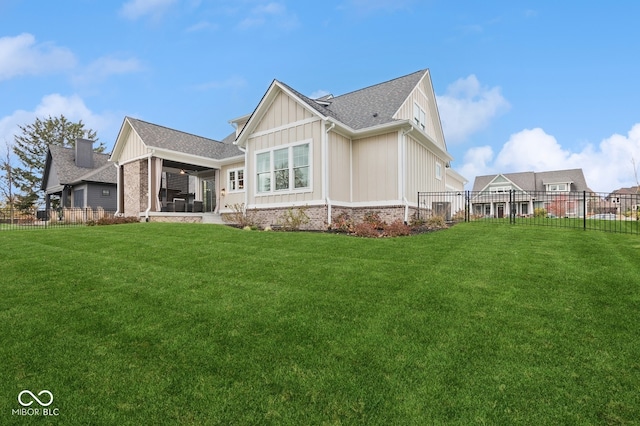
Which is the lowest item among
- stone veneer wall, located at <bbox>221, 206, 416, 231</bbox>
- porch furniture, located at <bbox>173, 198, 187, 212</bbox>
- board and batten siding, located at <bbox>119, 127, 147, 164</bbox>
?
stone veneer wall, located at <bbox>221, 206, 416, 231</bbox>

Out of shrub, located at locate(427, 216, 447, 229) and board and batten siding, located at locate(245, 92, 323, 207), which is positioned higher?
board and batten siding, located at locate(245, 92, 323, 207)

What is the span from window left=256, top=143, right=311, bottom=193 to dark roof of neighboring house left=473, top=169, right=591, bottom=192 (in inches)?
1664

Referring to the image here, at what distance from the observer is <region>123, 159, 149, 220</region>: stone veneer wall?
57.0 ft

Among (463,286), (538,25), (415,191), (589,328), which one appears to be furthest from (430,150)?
(589,328)

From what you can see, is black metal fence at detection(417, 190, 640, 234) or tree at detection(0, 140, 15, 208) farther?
tree at detection(0, 140, 15, 208)

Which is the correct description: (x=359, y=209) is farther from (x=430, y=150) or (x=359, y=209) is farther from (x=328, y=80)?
(x=328, y=80)

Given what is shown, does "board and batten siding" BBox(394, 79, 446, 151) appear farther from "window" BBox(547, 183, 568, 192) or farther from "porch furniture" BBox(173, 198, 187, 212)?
"window" BBox(547, 183, 568, 192)

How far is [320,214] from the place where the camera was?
12414 mm

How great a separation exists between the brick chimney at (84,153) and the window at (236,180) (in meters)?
17.8

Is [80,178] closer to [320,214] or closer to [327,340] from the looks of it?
[320,214]

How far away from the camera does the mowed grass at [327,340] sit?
2.48m

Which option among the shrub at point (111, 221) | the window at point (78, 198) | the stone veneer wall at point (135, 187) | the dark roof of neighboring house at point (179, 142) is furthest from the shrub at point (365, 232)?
the window at point (78, 198)

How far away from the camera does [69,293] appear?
15.6ft

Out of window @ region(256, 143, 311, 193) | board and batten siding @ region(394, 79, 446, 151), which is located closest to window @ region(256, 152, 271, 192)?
window @ region(256, 143, 311, 193)
